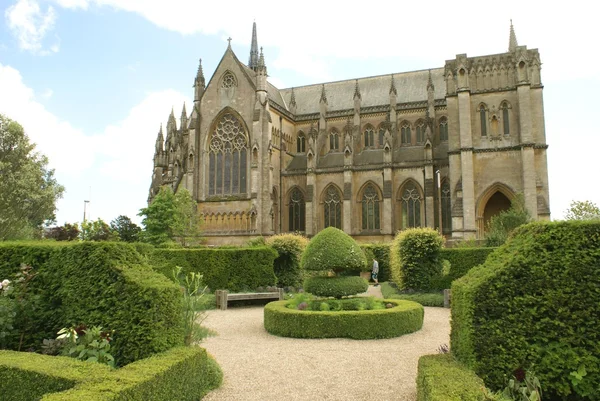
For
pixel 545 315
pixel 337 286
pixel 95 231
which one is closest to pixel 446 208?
pixel 337 286

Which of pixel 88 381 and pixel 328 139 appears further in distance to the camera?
pixel 328 139

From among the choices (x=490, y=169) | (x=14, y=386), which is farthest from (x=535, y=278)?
(x=490, y=169)

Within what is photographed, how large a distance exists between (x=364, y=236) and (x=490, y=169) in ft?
37.1

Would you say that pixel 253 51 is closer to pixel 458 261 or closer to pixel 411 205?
pixel 411 205

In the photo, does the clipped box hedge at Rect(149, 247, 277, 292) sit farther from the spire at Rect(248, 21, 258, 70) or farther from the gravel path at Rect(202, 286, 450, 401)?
the spire at Rect(248, 21, 258, 70)

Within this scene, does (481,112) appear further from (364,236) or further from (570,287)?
(570,287)

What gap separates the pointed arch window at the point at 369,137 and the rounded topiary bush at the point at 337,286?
1148 inches

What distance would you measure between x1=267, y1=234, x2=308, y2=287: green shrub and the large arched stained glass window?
1666 centimetres

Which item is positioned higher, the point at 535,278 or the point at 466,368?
the point at 535,278

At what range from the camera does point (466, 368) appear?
6.25m

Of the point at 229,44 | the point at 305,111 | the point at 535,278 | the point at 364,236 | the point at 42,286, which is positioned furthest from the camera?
the point at 305,111

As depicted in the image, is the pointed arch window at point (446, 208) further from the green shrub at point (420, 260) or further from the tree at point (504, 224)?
the green shrub at point (420, 260)

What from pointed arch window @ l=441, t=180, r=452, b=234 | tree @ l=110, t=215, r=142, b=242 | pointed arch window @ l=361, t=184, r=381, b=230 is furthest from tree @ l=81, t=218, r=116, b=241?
pointed arch window @ l=441, t=180, r=452, b=234

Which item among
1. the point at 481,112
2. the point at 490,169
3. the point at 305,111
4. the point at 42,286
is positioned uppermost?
the point at 305,111
